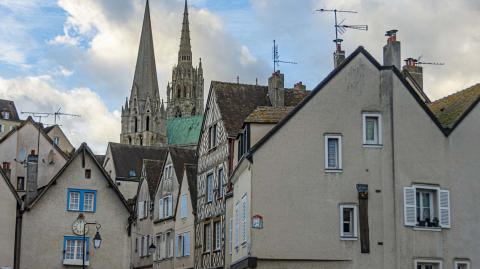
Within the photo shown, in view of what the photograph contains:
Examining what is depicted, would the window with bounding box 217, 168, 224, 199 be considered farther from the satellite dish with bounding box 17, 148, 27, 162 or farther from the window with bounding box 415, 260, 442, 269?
the satellite dish with bounding box 17, 148, 27, 162

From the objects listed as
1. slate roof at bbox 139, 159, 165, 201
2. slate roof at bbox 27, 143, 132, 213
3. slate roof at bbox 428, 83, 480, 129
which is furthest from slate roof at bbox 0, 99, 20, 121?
slate roof at bbox 428, 83, 480, 129

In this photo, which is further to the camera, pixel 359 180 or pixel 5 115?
pixel 5 115

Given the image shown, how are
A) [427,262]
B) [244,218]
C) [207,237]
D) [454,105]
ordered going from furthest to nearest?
[207,237] < [454,105] < [244,218] < [427,262]

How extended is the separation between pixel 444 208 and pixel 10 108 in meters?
105

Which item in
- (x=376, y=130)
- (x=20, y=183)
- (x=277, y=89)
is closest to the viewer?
(x=376, y=130)

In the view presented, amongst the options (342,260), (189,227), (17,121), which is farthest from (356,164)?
(17,121)

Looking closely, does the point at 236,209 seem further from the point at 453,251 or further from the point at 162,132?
the point at 162,132

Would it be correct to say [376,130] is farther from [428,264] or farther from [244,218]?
[244,218]

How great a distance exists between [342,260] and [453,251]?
12.8 ft

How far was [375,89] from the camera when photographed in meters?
29.8

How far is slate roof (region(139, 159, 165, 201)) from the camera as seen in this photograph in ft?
177

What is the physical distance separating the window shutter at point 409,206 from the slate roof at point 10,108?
102713 millimetres

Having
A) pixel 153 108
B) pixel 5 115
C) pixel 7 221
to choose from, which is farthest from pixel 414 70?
pixel 153 108

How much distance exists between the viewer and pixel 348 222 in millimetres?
28891
